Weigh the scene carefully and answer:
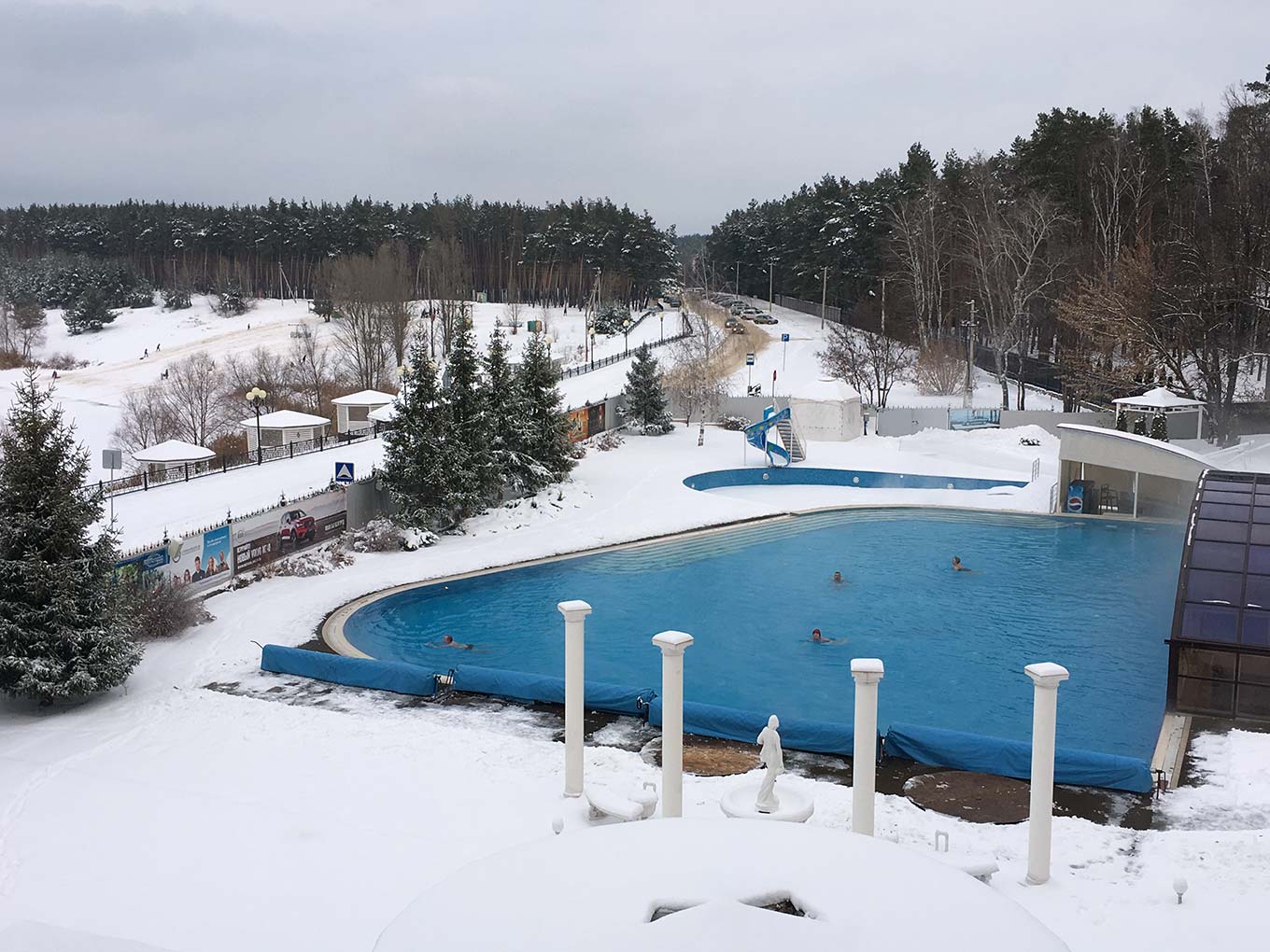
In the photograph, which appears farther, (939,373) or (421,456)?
(939,373)

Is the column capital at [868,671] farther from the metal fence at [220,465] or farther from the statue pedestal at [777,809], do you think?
the metal fence at [220,465]

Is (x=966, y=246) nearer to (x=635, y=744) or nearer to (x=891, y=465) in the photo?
(x=891, y=465)

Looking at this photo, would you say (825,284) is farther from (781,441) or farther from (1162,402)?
(1162,402)

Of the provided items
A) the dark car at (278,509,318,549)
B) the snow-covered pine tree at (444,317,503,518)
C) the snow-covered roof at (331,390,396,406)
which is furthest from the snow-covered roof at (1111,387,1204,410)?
the snow-covered roof at (331,390,396,406)

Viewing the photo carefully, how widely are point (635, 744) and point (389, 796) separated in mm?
3595

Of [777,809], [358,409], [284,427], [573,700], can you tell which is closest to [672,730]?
[573,700]

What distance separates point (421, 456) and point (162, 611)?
974cm

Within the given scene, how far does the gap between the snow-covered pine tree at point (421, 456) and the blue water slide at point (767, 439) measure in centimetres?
1445

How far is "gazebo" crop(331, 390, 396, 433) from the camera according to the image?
140ft

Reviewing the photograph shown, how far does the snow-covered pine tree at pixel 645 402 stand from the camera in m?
46.2

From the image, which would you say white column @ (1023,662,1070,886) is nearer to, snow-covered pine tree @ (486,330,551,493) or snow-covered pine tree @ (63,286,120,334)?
snow-covered pine tree @ (486,330,551,493)

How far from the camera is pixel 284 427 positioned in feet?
123

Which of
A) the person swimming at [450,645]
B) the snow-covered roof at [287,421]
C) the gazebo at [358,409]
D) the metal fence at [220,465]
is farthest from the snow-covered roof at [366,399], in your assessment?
the person swimming at [450,645]

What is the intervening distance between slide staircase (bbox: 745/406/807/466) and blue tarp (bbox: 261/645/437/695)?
2385 centimetres
